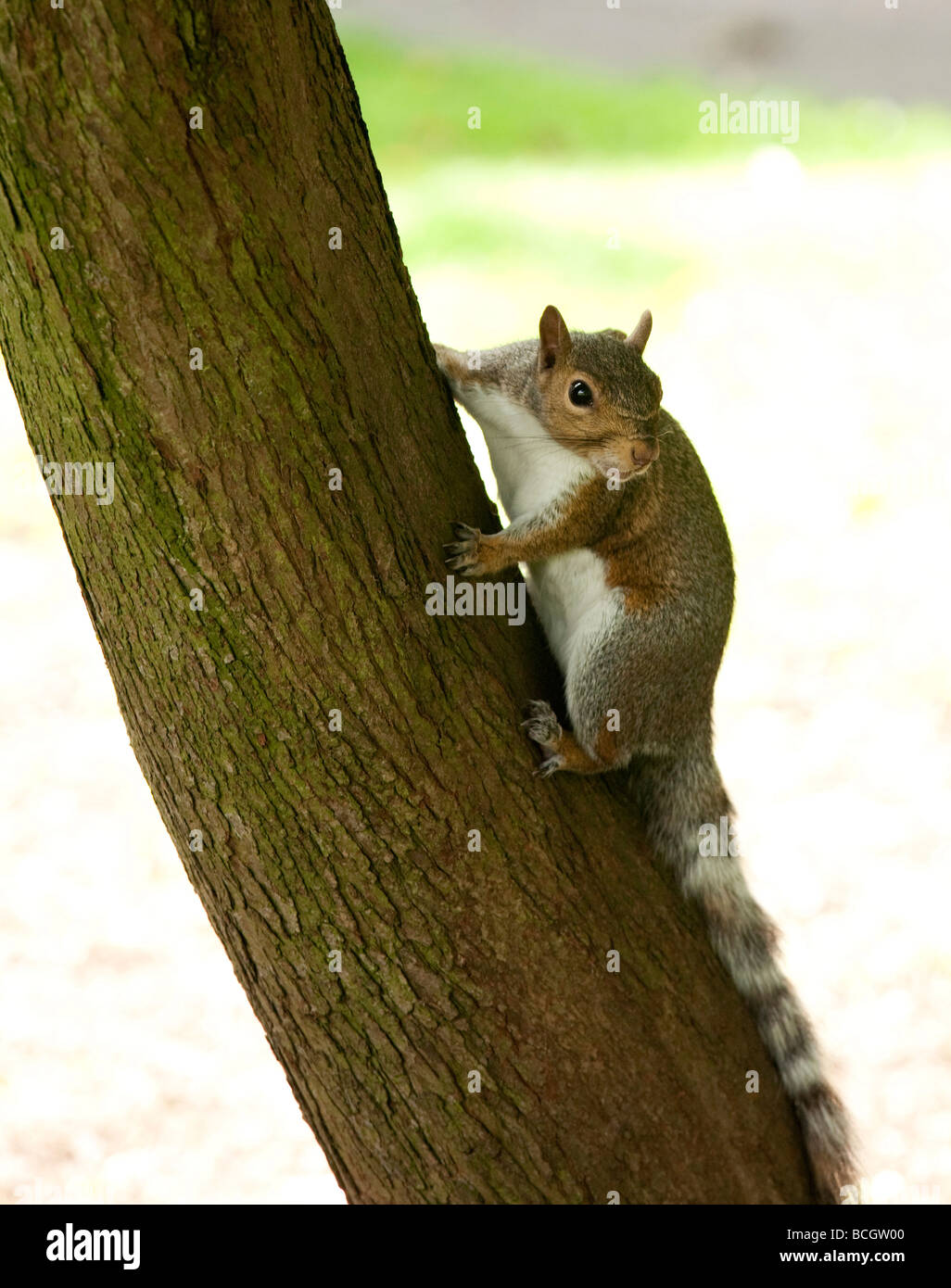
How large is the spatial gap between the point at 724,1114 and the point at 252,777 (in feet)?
3.18

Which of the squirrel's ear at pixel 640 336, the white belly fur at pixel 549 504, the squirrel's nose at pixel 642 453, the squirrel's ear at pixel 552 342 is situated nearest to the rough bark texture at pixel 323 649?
the white belly fur at pixel 549 504

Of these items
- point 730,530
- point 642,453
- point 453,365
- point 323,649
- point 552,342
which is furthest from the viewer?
point 730,530

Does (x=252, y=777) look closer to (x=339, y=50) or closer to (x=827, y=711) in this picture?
(x=339, y=50)

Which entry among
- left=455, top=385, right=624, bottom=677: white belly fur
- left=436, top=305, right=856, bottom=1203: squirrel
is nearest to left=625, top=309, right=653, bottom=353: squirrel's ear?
left=436, top=305, right=856, bottom=1203: squirrel

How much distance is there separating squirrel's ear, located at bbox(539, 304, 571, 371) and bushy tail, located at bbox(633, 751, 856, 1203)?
0.77 meters

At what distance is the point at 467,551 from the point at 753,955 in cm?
96

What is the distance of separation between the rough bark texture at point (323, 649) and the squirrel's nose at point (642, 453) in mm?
411

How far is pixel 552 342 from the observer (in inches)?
102

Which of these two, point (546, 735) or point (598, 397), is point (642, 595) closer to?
point (598, 397)

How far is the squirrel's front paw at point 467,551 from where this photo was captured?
206cm

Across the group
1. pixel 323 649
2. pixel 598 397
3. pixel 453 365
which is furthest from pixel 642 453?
pixel 323 649

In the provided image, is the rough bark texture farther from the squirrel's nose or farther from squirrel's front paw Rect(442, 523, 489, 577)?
the squirrel's nose

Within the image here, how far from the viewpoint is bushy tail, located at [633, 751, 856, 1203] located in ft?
8.00

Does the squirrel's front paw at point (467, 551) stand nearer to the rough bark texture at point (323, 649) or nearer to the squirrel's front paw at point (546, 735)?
the rough bark texture at point (323, 649)
